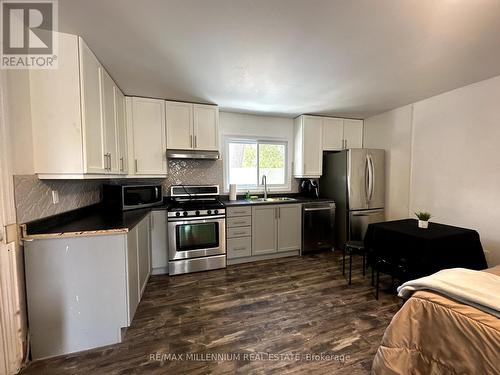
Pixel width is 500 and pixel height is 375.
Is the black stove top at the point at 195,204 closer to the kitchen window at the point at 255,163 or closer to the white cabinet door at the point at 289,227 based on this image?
the kitchen window at the point at 255,163

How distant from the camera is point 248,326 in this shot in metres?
1.89

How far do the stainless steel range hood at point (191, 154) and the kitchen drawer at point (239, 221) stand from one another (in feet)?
3.19

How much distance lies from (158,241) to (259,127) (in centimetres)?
254

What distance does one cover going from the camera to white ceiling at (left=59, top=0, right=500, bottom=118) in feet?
4.39

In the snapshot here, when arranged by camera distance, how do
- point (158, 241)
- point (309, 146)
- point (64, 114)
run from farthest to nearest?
1. point (309, 146)
2. point (158, 241)
3. point (64, 114)

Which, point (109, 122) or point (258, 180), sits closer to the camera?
point (109, 122)

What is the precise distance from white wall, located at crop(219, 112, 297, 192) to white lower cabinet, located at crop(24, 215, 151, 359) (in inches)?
98.0

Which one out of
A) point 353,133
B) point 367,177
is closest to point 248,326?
point 367,177

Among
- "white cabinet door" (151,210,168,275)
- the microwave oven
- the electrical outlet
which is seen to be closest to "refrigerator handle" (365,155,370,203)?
"white cabinet door" (151,210,168,275)

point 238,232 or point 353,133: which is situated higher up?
point 353,133

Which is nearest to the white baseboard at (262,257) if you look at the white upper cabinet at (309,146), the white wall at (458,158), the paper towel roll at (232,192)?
the paper towel roll at (232,192)

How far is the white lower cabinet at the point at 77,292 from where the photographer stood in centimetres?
→ 151

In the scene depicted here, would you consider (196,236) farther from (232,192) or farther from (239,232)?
(232,192)

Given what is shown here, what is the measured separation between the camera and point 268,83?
244 cm
